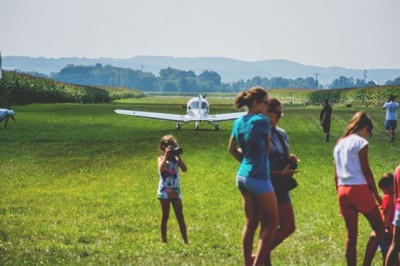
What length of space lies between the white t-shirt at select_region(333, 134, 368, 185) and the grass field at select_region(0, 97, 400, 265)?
1.69 meters

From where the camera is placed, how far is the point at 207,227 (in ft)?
41.3

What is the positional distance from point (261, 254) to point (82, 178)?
12.2 metres

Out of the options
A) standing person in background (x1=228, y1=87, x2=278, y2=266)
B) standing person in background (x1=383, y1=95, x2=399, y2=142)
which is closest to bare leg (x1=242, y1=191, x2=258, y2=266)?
standing person in background (x1=228, y1=87, x2=278, y2=266)

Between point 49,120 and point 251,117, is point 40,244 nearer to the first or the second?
point 251,117

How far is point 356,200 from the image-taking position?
853 centimetres

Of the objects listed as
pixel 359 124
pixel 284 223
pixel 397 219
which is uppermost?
pixel 359 124

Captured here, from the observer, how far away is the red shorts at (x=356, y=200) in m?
8.48

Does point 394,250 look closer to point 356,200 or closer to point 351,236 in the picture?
point 351,236

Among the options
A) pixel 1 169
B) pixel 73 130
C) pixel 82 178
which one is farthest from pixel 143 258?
pixel 73 130

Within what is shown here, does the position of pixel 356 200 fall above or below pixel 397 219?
above

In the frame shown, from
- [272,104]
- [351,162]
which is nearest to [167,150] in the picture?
[272,104]

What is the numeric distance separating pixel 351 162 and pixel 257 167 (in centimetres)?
133

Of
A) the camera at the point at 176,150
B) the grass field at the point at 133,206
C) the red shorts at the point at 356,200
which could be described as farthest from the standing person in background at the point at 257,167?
the camera at the point at 176,150

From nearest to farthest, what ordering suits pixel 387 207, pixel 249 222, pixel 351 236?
A: pixel 249 222 < pixel 351 236 < pixel 387 207
